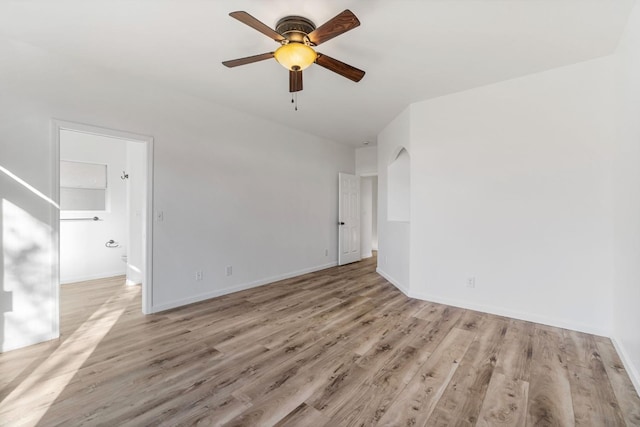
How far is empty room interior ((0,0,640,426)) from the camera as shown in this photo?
6.40 feet

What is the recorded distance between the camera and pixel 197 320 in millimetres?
3109

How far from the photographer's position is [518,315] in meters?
3.15

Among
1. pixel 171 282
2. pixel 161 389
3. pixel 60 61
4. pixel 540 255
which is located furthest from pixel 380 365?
pixel 60 61

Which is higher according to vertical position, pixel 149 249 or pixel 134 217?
pixel 134 217

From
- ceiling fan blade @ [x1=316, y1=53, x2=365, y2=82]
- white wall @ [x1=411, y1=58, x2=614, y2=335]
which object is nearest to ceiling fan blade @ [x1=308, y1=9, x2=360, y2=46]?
ceiling fan blade @ [x1=316, y1=53, x2=365, y2=82]

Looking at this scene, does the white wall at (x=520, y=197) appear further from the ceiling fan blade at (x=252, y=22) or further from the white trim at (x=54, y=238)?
the white trim at (x=54, y=238)

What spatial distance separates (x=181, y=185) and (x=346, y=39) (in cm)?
255

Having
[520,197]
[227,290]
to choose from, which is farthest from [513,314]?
[227,290]

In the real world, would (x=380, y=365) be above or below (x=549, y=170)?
below

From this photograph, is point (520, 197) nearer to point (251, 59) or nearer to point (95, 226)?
point (251, 59)

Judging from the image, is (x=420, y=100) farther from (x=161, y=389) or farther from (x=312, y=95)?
(x=161, y=389)

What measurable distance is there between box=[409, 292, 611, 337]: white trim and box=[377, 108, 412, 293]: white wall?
0.39 m

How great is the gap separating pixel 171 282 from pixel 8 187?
1.72 m

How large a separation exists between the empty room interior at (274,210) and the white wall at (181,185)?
0.02 metres
